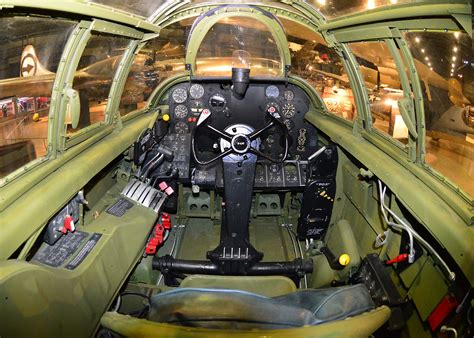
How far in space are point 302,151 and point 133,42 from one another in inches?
90.5

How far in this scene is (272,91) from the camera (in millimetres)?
3836

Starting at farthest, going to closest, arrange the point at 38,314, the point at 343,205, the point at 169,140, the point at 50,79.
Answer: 1. the point at 169,140
2. the point at 343,205
3. the point at 50,79
4. the point at 38,314

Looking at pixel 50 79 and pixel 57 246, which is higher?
pixel 50 79

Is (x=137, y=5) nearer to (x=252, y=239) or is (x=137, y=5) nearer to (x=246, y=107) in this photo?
(x=246, y=107)

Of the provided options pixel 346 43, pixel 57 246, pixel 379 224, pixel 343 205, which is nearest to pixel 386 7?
pixel 346 43

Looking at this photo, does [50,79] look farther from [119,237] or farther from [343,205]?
[343,205]

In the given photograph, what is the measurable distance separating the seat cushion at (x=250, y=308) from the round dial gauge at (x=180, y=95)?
9.72ft

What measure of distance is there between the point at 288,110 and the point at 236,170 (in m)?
1.32

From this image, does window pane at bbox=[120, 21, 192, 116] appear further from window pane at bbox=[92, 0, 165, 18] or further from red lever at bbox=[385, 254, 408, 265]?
red lever at bbox=[385, 254, 408, 265]

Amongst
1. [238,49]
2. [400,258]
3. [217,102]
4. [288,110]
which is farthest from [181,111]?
[400,258]

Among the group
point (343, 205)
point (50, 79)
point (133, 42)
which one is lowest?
point (343, 205)

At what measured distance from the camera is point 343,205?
3154 millimetres

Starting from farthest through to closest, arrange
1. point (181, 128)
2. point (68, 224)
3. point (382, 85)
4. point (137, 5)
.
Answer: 1. point (181, 128)
2. point (137, 5)
3. point (382, 85)
4. point (68, 224)

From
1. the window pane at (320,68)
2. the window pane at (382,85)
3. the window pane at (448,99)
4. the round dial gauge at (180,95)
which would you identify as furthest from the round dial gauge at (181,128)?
the window pane at (448,99)
